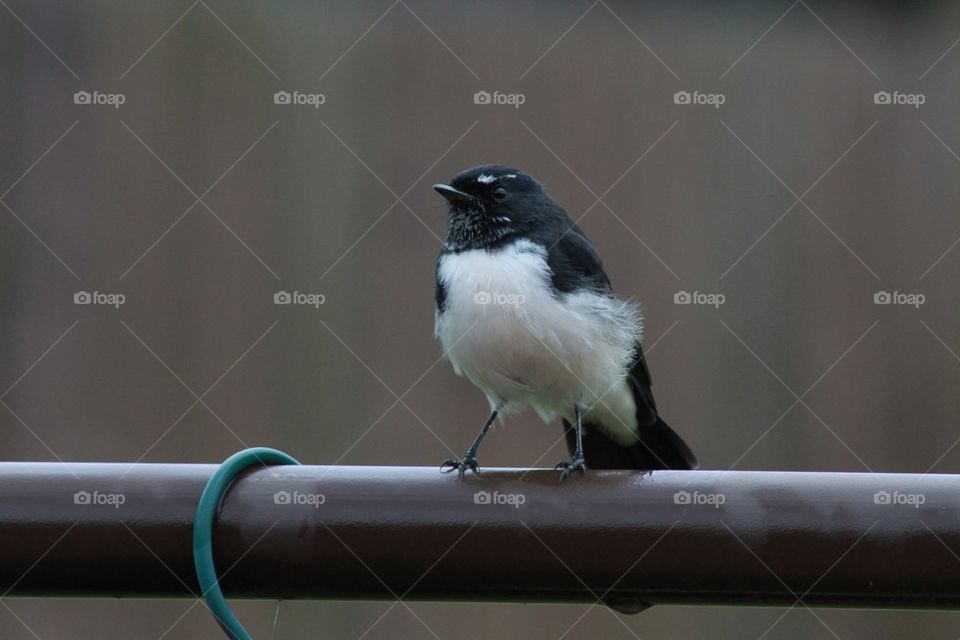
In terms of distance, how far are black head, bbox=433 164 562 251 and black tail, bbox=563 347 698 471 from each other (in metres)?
0.47

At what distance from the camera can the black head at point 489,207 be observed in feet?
8.36

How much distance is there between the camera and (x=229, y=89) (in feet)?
13.1

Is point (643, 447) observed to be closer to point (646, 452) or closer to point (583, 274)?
point (646, 452)

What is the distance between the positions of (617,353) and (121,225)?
208 cm

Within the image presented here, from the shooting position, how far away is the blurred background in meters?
3.77

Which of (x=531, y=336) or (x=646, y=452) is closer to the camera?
(x=531, y=336)

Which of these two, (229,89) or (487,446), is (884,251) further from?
(229,89)

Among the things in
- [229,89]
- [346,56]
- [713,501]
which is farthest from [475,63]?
[713,501]

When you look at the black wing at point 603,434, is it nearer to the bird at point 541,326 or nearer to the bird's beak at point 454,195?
the bird at point 541,326

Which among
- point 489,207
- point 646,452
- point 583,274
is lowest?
point 646,452

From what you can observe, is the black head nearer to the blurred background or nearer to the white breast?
the white breast

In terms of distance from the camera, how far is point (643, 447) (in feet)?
8.37

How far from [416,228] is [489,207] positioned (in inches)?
53.2

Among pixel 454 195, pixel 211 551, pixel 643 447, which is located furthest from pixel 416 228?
pixel 211 551
